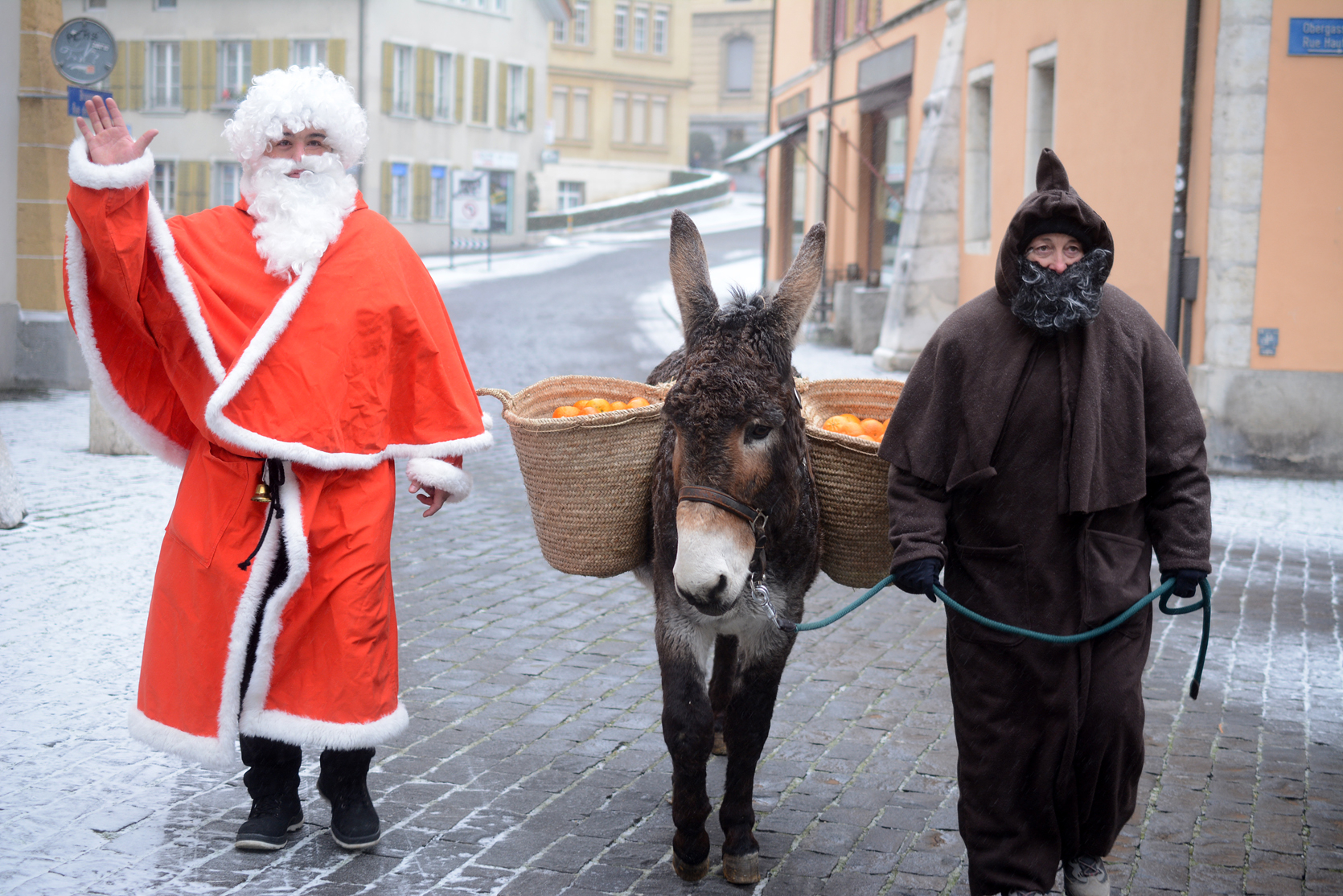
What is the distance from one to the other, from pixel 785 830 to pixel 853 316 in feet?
52.1

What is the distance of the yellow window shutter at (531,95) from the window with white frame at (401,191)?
6.66 meters

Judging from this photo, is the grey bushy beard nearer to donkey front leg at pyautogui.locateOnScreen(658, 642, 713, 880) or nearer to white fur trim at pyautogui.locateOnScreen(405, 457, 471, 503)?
donkey front leg at pyautogui.locateOnScreen(658, 642, 713, 880)

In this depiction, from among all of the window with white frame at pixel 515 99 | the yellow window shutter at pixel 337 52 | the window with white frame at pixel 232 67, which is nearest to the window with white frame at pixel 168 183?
the window with white frame at pixel 232 67

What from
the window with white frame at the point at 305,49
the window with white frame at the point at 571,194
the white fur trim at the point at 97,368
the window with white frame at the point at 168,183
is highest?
the window with white frame at the point at 305,49

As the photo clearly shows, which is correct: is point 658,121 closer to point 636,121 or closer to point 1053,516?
point 636,121

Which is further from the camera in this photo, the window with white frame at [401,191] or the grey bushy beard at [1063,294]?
the window with white frame at [401,191]

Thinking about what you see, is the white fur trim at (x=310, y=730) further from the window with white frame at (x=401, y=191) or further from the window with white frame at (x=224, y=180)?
the window with white frame at (x=224, y=180)

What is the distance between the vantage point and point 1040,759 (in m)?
3.32

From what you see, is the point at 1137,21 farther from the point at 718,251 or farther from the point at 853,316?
the point at 718,251

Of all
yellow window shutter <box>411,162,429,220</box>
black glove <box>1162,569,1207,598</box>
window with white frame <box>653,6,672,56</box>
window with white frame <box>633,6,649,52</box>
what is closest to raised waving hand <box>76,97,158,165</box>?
black glove <box>1162,569,1207,598</box>

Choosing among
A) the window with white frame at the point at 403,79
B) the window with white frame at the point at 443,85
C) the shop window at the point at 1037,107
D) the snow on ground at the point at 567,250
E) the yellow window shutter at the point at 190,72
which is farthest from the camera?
the window with white frame at the point at 443,85

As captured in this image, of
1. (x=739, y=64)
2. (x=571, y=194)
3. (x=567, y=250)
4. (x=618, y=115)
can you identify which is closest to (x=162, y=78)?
(x=567, y=250)

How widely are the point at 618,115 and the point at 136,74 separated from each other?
2418 cm

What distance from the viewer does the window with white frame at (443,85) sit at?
4231cm
